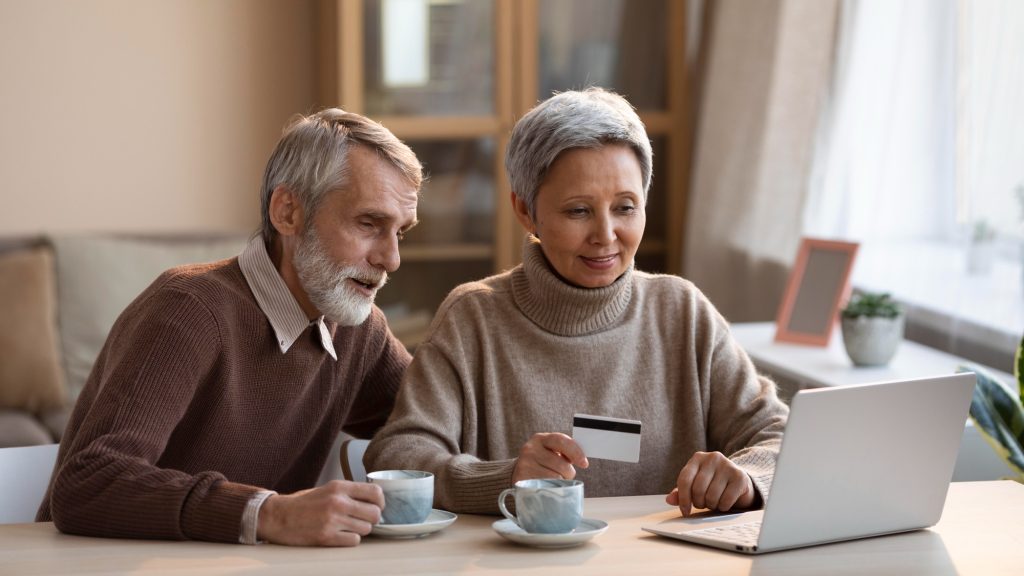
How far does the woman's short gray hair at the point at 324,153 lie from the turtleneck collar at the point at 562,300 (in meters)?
0.23

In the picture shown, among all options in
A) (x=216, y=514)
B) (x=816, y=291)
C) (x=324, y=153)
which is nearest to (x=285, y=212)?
(x=324, y=153)

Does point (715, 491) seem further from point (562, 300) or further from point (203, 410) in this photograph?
point (203, 410)

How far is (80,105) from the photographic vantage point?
4445 millimetres

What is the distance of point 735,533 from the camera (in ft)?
4.93

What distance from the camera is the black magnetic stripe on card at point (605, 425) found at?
65.1 inches

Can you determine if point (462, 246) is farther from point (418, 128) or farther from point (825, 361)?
point (825, 361)

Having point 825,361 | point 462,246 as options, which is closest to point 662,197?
point 462,246

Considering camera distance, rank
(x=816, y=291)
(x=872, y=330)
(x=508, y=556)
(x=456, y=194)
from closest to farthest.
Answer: (x=508, y=556) < (x=872, y=330) < (x=816, y=291) < (x=456, y=194)

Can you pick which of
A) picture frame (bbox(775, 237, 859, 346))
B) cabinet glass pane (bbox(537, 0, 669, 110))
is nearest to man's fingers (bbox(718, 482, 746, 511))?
picture frame (bbox(775, 237, 859, 346))

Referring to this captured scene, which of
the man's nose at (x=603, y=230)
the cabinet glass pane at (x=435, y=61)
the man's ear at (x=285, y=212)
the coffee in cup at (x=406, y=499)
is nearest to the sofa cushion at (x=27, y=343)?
the cabinet glass pane at (x=435, y=61)

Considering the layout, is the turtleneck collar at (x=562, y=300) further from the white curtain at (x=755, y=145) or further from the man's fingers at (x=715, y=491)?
the white curtain at (x=755, y=145)

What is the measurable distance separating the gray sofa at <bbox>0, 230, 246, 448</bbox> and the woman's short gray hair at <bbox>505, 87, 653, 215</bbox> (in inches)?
85.4

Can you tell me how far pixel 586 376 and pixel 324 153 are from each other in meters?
0.53

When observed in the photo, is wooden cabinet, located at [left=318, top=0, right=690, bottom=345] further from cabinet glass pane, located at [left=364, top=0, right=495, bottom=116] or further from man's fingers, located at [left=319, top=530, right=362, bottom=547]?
man's fingers, located at [left=319, top=530, right=362, bottom=547]
